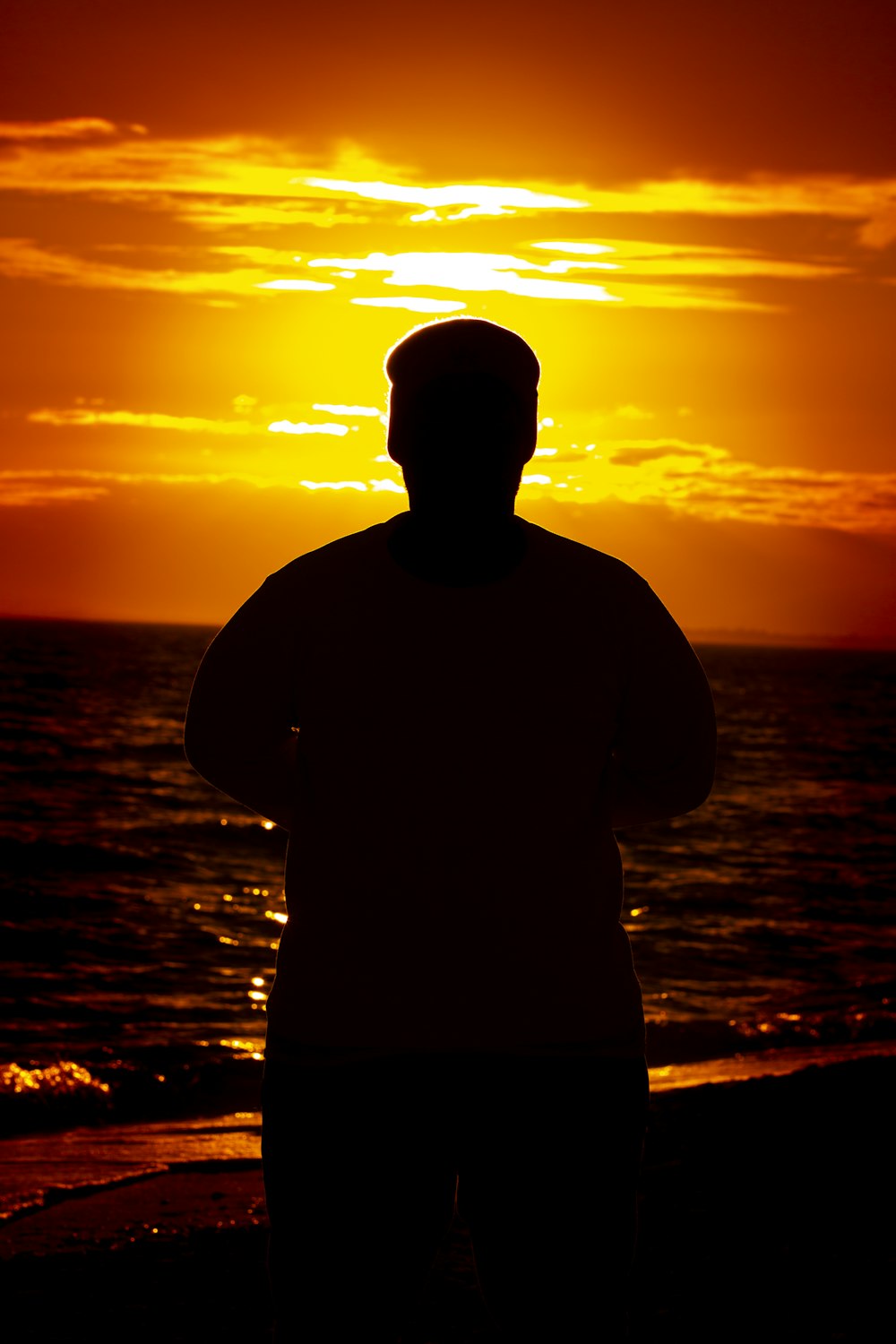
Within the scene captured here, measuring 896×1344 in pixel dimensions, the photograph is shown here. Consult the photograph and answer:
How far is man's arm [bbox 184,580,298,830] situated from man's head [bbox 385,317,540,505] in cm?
29

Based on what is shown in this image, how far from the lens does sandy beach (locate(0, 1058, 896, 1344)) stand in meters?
4.32

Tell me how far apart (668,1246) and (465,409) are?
387 cm

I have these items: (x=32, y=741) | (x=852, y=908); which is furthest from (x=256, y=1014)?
(x=32, y=741)

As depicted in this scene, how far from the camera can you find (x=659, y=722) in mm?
2037

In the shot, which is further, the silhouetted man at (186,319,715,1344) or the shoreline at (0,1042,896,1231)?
the shoreline at (0,1042,896,1231)

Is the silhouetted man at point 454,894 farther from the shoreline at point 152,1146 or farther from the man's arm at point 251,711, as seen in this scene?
the shoreline at point 152,1146

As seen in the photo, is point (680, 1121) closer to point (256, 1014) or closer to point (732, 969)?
point (256, 1014)

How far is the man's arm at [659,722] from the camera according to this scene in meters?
2.01

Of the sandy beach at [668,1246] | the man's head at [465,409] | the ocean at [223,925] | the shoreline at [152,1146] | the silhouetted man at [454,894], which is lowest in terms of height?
the ocean at [223,925]

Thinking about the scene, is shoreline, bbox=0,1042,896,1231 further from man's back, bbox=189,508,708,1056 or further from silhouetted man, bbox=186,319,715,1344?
man's back, bbox=189,508,708,1056

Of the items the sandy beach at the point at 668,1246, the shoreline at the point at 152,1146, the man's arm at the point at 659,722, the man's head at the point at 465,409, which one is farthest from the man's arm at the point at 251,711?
the shoreline at the point at 152,1146

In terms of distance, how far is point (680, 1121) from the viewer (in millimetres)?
6766

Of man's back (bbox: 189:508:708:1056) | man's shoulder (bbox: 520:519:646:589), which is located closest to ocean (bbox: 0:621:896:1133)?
man's back (bbox: 189:508:708:1056)

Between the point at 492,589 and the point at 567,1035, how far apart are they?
62 centimetres
